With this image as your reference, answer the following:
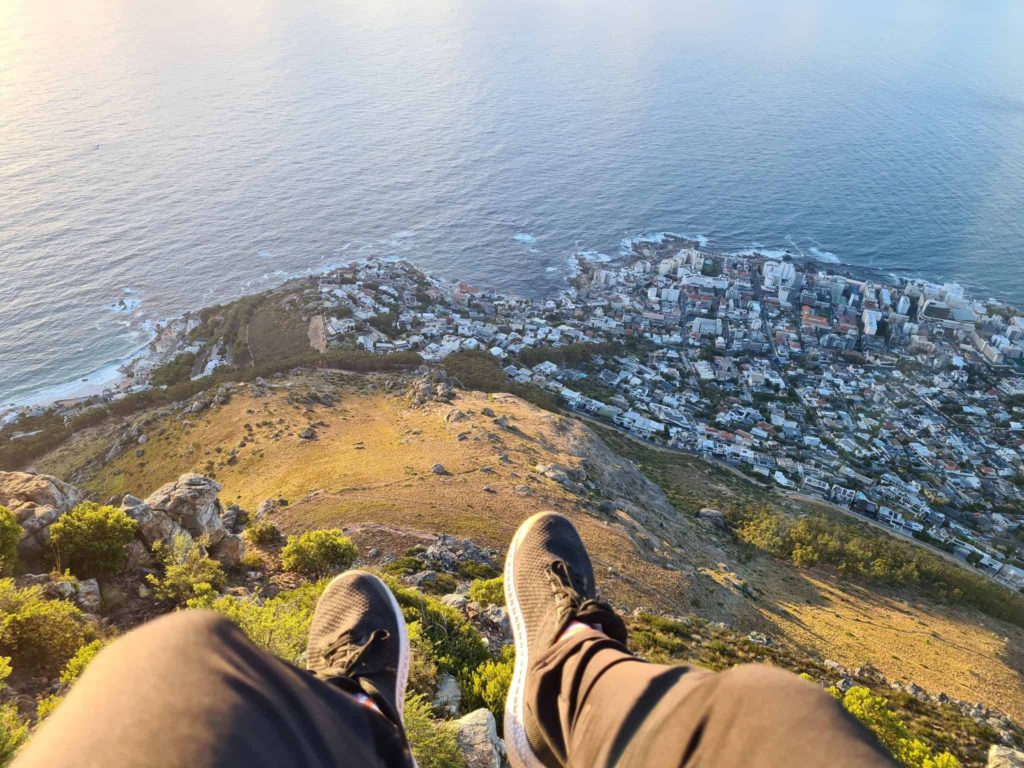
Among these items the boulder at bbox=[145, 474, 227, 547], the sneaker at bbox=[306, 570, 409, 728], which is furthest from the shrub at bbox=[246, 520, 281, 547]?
the sneaker at bbox=[306, 570, 409, 728]

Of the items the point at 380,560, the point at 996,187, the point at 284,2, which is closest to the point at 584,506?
the point at 380,560

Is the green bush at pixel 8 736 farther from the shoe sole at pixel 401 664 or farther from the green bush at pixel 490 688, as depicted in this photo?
the green bush at pixel 490 688

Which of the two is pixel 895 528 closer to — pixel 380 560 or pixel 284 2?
pixel 380 560

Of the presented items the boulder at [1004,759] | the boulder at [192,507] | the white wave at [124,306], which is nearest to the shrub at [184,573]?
the boulder at [192,507]

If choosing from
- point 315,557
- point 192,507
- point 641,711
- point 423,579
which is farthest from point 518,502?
point 641,711

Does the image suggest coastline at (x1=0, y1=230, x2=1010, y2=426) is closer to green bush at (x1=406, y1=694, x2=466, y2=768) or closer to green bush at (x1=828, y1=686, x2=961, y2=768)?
green bush at (x1=406, y1=694, x2=466, y2=768)

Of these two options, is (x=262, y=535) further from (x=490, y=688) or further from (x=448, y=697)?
(x=490, y=688)
